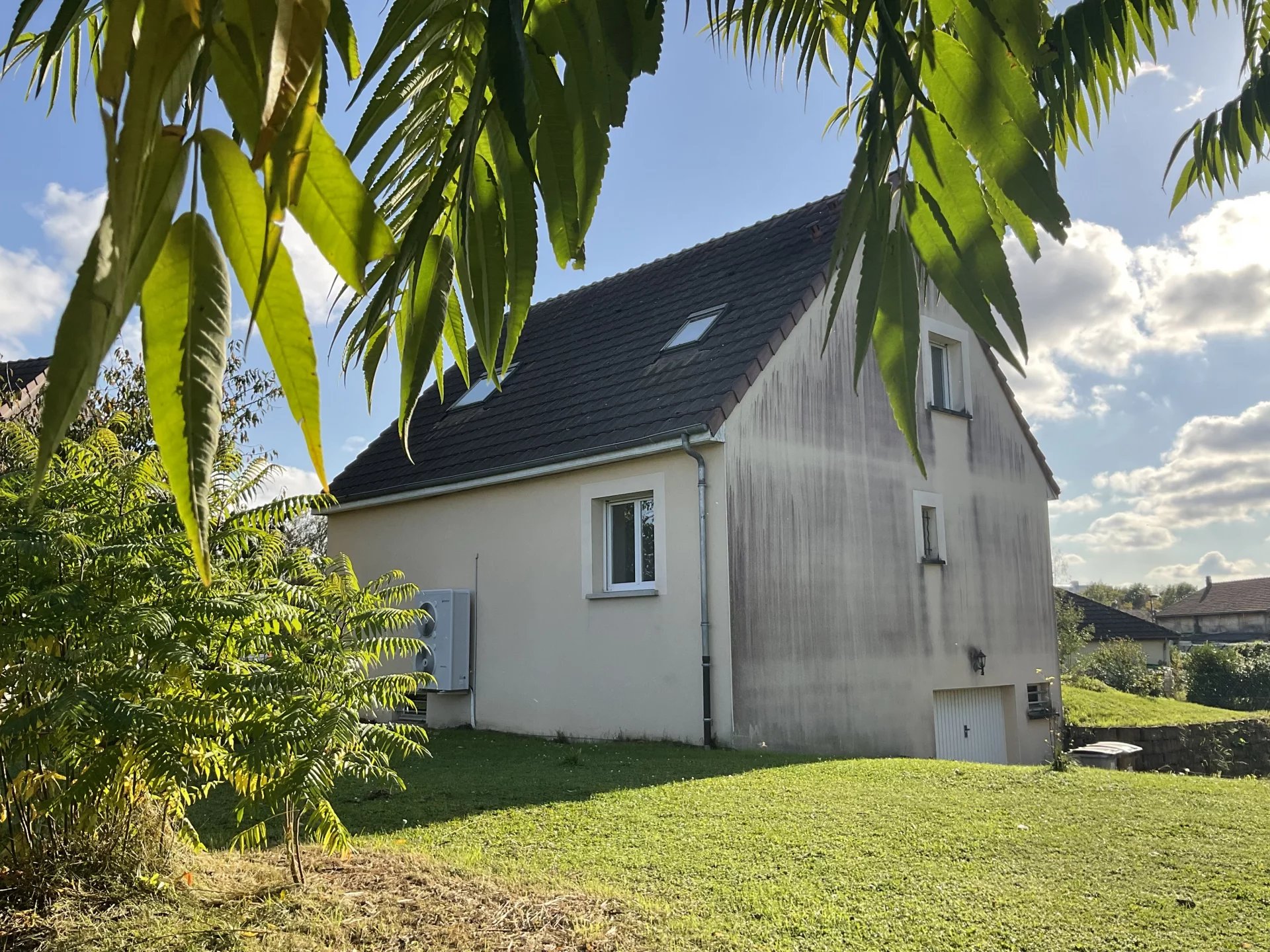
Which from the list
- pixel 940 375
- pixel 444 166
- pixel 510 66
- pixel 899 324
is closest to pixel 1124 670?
pixel 940 375

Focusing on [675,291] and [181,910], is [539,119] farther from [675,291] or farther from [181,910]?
[675,291]

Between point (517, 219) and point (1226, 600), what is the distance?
81.9m

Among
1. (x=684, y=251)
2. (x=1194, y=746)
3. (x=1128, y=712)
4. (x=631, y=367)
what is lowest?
(x=1194, y=746)

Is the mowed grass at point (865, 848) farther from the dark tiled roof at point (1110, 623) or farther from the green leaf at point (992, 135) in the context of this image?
the dark tiled roof at point (1110, 623)

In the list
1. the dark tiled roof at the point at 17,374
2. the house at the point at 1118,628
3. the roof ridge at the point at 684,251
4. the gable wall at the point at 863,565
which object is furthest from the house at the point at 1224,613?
the dark tiled roof at the point at 17,374

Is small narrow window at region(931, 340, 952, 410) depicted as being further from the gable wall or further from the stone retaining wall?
the stone retaining wall

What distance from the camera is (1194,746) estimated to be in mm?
14703

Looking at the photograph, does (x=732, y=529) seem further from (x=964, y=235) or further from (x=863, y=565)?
(x=964, y=235)

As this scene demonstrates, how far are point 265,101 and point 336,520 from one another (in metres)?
15.5

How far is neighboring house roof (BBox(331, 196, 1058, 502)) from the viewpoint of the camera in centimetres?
1118

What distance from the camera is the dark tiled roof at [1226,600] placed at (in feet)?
226

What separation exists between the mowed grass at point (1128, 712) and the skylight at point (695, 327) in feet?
28.5

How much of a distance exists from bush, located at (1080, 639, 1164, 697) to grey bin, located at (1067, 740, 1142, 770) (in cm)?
1272

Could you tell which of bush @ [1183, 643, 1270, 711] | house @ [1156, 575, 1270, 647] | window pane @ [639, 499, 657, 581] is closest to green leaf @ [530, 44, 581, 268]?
window pane @ [639, 499, 657, 581]
